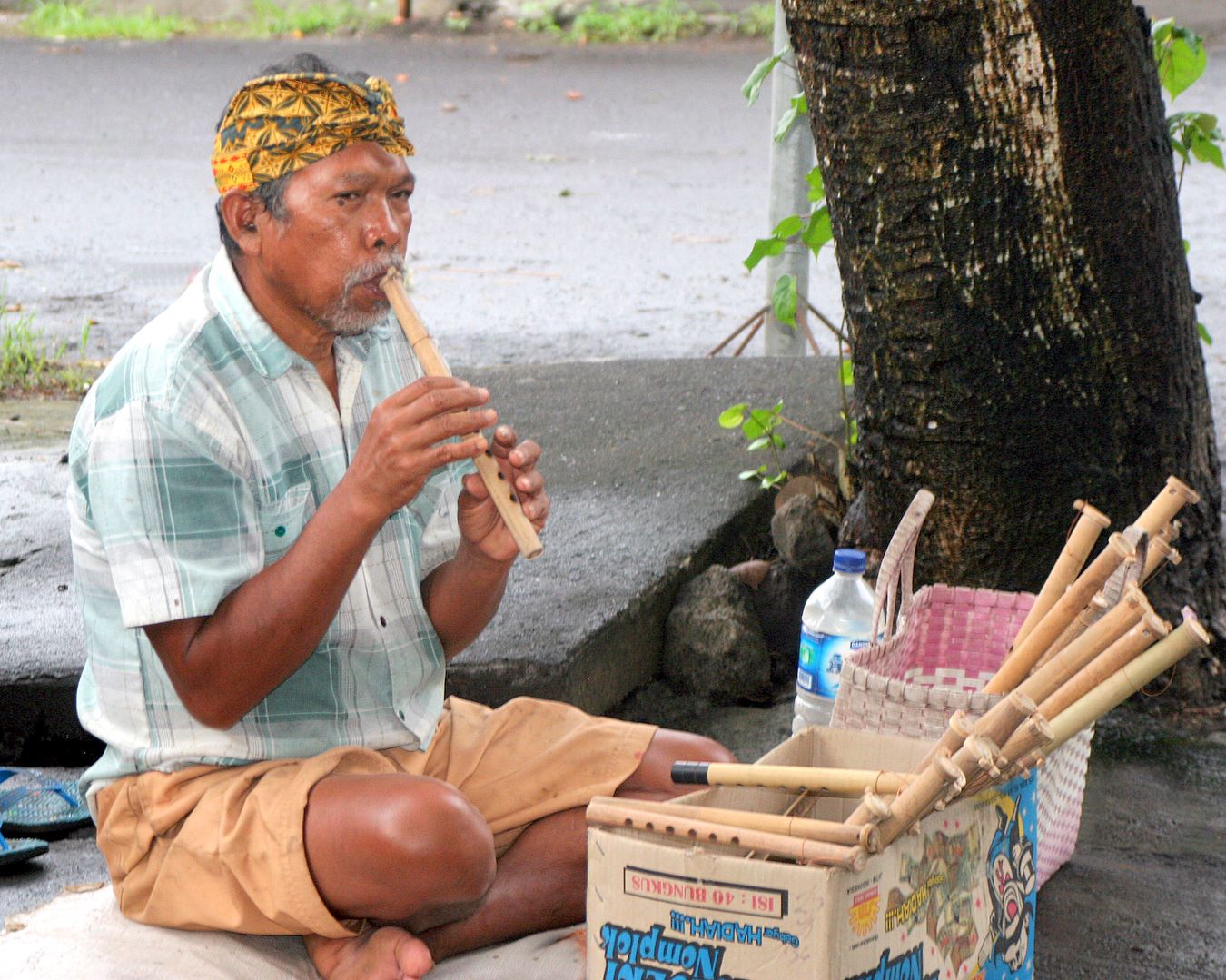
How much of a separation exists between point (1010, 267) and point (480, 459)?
4.34 feet

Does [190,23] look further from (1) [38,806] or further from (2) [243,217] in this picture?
(2) [243,217]

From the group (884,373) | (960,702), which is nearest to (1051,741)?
(960,702)

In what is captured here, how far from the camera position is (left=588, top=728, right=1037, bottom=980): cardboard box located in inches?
69.4

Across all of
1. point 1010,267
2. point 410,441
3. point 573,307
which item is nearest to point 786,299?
point 1010,267

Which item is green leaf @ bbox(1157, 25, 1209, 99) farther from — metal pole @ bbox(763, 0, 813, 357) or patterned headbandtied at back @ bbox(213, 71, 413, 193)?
patterned headbandtied at back @ bbox(213, 71, 413, 193)

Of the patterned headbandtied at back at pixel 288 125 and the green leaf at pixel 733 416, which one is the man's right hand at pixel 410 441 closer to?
the patterned headbandtied at back at pixel 288 125

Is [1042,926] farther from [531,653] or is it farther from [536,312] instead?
[536,312]

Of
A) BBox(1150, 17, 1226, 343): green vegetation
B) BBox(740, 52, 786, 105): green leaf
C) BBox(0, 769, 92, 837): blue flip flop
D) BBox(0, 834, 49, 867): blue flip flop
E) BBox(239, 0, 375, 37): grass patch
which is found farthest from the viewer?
BBox(239, 0, 375, 37): grass patch

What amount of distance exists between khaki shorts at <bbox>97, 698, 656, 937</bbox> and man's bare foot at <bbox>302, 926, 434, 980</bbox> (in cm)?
3

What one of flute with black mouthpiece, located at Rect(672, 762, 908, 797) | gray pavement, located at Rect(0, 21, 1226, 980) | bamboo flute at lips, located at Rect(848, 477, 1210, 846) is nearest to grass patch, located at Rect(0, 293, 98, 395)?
gray pavement, located at Rect(0, 21, 1226, 980)

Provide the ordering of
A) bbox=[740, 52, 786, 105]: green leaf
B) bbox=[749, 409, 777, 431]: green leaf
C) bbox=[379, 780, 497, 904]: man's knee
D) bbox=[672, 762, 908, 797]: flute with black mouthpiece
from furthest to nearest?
bbox=[749, 409, 777, 431]: green leaf
bbox=[740, 52, 786, 105]: green leaf
bbox=[379, 780, 497, 904]: man's knee
bbox=[672, 762, 908, 797]: flute with black mouthpiece

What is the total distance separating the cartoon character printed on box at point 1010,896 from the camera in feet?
6.70

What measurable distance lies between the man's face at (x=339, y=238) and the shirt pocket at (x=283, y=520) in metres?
0.26

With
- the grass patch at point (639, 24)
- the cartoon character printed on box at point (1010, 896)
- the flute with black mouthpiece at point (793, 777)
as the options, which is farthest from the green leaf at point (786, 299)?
the grass patch at point (639, 24)
